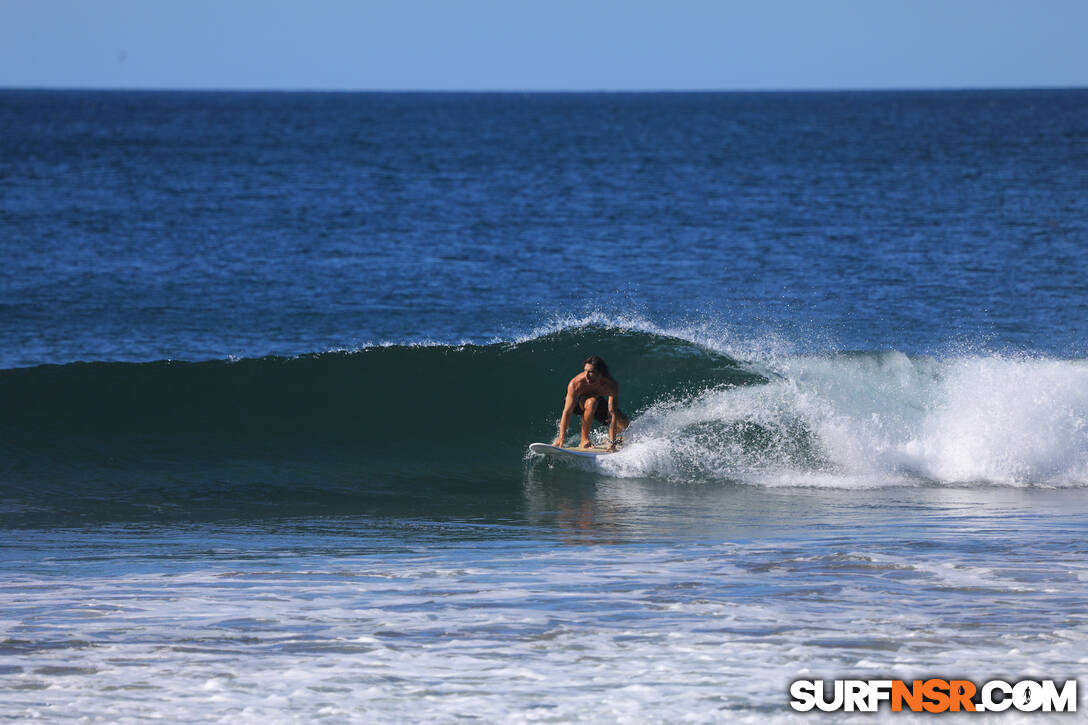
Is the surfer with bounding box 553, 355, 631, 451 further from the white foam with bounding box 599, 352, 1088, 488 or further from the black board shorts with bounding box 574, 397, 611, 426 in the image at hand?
the white foam with bounding box 599, 352, 1088, 488

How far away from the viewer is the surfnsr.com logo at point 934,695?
17.9 feet

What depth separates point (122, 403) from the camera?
47.2 feet

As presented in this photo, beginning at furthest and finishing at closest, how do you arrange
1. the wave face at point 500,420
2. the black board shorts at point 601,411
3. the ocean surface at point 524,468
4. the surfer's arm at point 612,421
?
the black board shorts at point 601,411 < the surfer's arm at point 612,421 < the wave face at point 500,420 < the ocean surface at point 524,468

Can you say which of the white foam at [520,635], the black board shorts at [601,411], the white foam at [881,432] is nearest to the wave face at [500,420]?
the white foam at [881,432]

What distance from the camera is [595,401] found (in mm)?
12195

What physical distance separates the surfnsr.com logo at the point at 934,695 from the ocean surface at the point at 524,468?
3.4 inches

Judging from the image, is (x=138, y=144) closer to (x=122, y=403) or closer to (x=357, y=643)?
(x=122, y=403)

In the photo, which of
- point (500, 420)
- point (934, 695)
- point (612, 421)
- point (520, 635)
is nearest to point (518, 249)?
point (500, 420)

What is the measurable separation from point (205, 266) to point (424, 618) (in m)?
20.8

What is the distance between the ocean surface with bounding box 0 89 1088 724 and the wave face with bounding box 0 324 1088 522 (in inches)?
2.0

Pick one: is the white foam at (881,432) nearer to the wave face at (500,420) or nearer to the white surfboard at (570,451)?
the wave face at (500,420)

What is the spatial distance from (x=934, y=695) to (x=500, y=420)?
9.07 metres

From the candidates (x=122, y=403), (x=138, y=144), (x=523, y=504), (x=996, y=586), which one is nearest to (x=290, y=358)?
(x=122, y=403)

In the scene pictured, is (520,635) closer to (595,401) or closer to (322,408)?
(595,401)
